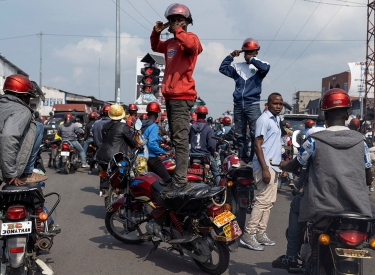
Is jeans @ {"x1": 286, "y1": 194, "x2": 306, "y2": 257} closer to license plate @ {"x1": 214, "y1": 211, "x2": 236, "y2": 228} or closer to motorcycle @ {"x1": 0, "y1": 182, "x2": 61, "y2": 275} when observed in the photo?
license plate @ {"x1": 214, "y1": 211, "x2": 236, "y2": 228}

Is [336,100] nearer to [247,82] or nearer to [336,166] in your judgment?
[336,166]

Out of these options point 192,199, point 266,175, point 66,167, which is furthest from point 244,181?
point 66,167

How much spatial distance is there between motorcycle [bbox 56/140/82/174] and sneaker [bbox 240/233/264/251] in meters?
9.84

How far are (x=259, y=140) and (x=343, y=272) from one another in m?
2.94

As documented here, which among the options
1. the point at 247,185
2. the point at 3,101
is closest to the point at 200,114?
the point at 247,185

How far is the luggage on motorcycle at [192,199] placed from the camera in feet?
16.8

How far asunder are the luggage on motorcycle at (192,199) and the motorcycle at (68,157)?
10470 mm

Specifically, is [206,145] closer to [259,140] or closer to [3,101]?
[259,140]

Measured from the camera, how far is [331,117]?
4.09m

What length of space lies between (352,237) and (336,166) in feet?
1.84

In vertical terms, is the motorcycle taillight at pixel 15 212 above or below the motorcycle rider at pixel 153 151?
below

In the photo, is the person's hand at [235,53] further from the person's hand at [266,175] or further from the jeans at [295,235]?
the jeans at [295,235]

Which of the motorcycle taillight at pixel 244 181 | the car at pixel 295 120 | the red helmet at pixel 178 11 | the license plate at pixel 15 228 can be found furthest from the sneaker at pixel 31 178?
the car at pixel 295 120

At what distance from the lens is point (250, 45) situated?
7.14m
